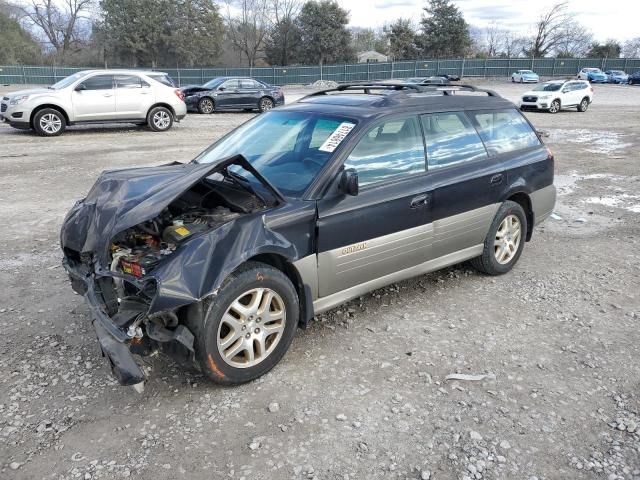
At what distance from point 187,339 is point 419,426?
1372 millimetres

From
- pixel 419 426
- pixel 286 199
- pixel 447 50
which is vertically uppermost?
pixel 447 50

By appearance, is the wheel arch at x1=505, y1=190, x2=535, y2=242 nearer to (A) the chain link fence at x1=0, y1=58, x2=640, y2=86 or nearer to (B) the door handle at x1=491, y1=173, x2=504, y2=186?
(B) the door handle at x1=491, y1=173, x2=504, y2=186

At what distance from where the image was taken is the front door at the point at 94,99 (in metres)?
13.2

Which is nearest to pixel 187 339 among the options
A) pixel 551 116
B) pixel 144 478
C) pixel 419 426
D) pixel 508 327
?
pixel 144 478

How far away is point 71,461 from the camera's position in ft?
8.73

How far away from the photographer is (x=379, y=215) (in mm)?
3791

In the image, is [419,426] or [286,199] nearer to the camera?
[419,426]

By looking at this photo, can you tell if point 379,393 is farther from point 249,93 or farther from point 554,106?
point 554,106

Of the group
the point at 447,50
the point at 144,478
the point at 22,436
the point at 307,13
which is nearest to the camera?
the point at 144,478

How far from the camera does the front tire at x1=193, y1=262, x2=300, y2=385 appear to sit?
9.85 ft

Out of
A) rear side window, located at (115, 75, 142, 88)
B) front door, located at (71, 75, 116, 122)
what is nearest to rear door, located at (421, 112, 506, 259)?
front door, located at (71, 75, 116, 122)

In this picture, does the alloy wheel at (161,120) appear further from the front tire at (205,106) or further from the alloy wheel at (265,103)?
the alloy wheel at (265,103)

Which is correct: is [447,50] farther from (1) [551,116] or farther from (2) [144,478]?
(2) [144,478]

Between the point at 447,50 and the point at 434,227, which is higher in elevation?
the point at 447,50
